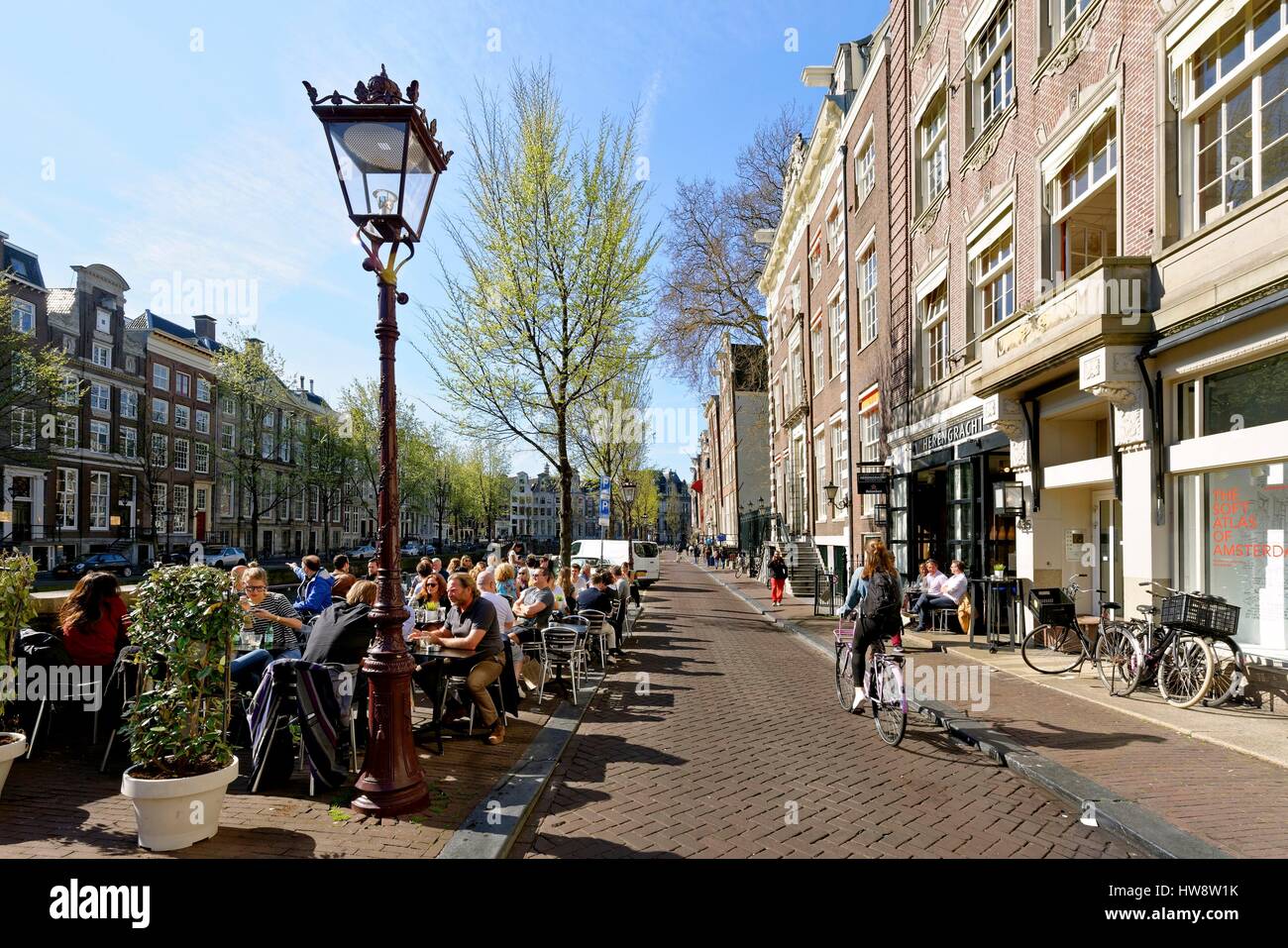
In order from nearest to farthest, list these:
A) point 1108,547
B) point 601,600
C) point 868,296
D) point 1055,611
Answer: point 1055,611 < point 601,600 < point 1108,547 < point 868,296

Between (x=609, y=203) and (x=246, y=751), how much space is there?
14.8 metres

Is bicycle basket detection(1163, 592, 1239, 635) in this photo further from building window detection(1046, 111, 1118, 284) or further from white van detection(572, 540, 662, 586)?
white van detection(572, 540, 662, 586)

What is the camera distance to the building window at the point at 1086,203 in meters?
11.0

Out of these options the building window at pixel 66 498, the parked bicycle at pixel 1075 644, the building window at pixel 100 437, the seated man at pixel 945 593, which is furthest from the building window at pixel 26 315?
the parked bicycle at pixel 1075 644

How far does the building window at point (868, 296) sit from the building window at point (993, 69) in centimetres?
625

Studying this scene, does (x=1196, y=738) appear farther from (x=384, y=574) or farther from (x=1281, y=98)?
(x=384, y=574)

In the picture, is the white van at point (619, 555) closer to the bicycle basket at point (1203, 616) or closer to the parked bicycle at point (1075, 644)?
the parked bicycle at point (1075, 644)

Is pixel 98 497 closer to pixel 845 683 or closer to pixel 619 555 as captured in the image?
pixel 619 555

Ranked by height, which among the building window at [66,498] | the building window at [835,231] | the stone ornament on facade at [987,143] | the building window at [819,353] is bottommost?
the building window at [66,498]

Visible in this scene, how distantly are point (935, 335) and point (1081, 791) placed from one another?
1382 centimetres

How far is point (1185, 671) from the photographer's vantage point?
816cm

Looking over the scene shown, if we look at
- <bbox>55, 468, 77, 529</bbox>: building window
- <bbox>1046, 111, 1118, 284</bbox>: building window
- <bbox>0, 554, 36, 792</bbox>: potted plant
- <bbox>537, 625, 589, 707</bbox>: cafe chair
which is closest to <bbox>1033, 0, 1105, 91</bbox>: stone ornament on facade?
<bbox>1046, 111, 1118, 284</bbox>: building window

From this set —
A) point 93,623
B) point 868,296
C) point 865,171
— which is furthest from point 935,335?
point 93,623

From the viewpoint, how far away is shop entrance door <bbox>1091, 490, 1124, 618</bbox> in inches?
449
